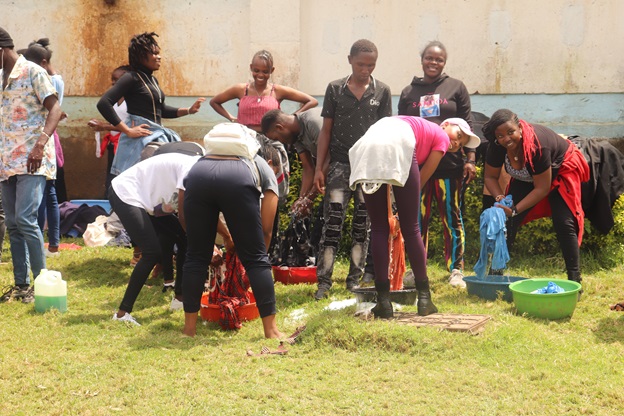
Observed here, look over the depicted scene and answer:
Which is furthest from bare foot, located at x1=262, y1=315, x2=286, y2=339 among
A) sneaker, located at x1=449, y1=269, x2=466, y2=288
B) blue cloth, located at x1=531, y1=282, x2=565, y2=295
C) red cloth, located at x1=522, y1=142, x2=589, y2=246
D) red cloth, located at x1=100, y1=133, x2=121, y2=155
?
red cloth, located at x1=100, y1=133, x2=121, y2=155

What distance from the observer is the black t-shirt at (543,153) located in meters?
7.31

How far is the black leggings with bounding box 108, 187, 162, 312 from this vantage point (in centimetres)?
688

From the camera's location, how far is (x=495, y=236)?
7500 mm

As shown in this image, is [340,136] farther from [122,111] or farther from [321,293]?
[122,111]

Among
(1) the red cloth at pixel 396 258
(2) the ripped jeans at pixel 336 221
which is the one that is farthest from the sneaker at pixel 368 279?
(1) the red cloth at pixel 396 258

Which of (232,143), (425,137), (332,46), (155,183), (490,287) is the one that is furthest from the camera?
(332,46)

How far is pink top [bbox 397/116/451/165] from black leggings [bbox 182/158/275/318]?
132 centimetres

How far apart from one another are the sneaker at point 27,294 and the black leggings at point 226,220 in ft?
6.26

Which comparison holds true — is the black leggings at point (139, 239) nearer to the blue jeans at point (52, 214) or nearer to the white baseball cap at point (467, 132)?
the white baseball cap at point (467, 132)

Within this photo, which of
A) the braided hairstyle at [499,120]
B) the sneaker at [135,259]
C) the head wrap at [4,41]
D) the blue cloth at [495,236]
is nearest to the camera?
the braided hairstyle at [499,120]

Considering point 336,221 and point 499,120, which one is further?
point 336,221

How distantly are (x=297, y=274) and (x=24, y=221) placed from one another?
248cm

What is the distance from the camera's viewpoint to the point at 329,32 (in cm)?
1140

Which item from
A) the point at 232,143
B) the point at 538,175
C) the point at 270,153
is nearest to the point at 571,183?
the point at 538,175
